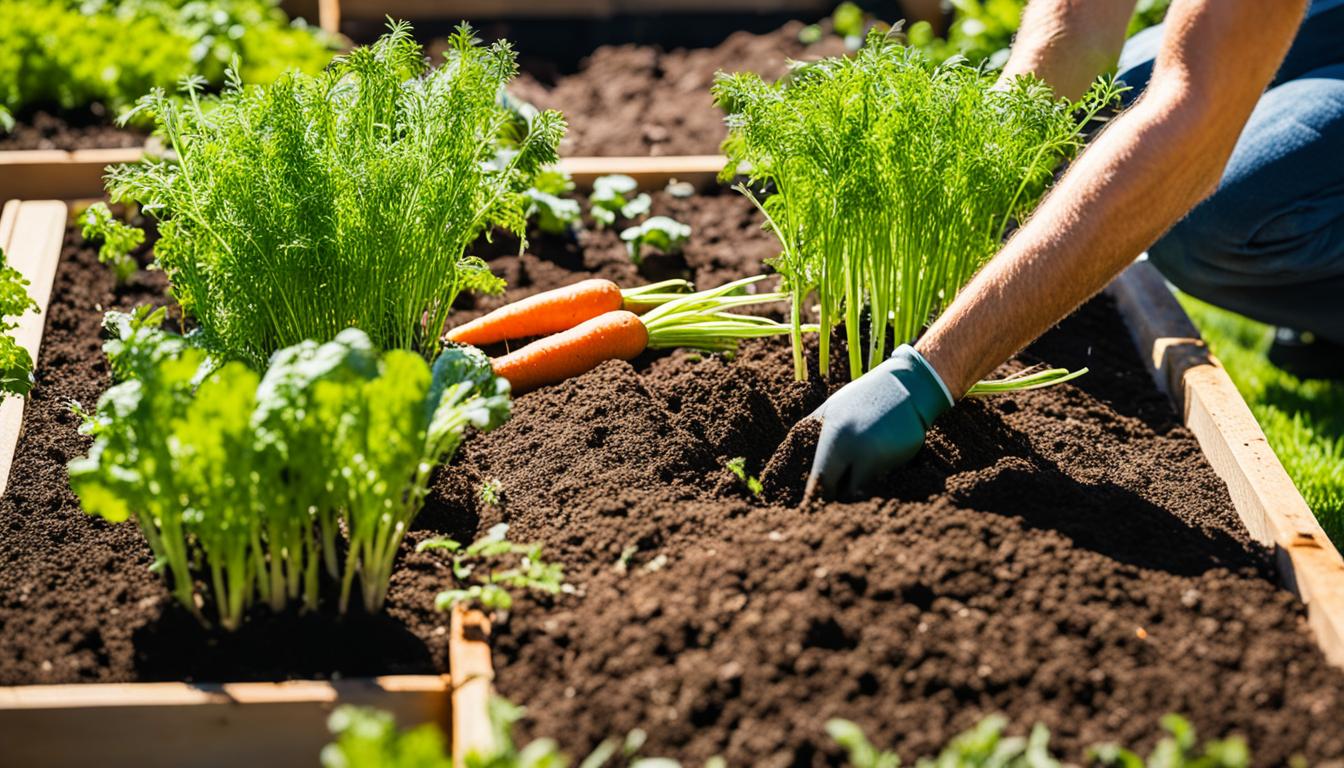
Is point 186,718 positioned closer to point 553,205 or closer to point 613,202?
point 553,205

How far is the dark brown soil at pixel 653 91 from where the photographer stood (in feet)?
16.2

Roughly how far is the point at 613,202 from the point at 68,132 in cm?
201

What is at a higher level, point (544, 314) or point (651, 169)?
point (651, 169)

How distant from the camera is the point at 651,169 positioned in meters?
4.43

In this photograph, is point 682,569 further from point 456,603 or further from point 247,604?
point 247,604

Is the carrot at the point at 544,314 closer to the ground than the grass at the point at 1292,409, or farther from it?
farther from it

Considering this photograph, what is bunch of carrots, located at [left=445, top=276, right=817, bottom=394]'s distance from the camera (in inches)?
130

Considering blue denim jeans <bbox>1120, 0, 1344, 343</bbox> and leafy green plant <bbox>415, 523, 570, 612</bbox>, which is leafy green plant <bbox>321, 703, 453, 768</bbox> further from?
blue denim jeans <bbox>1120, 0, 1344, 343</bbox>

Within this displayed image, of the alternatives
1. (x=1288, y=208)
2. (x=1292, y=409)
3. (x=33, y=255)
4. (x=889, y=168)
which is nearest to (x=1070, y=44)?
(x=1288, y=208)

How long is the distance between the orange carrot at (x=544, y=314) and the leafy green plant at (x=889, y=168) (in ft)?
1.85

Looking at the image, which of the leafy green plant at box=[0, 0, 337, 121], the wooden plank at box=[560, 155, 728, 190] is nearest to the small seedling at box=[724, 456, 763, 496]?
the wooden plank at box=[560, 155, 728, 190]

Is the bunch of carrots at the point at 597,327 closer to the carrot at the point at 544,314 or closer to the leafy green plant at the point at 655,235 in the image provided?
the carrot at the point at 544,314

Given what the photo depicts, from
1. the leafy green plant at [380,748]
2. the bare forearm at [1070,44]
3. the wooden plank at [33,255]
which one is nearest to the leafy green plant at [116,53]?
the wooden plank at [33,255]

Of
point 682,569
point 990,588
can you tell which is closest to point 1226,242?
point 990,588
